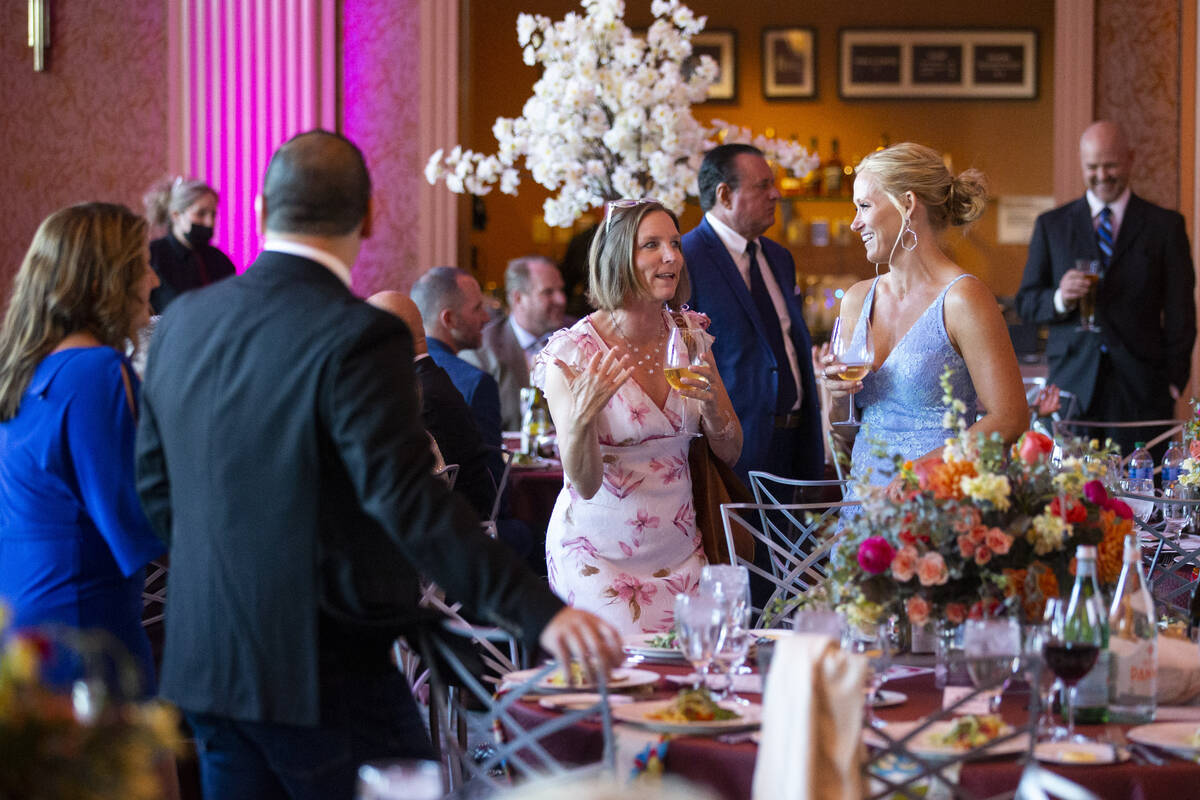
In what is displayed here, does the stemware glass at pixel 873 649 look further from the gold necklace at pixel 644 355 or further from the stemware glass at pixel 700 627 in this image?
the gold necklace at pixel 644 355

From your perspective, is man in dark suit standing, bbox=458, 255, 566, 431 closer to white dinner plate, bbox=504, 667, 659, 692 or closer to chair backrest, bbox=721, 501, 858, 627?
chair backrest, bbox=721, 501, 858, 627

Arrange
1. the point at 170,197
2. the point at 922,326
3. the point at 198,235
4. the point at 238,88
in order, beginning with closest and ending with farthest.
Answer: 1. the point at 922,326
2. the point at 198,235
3. the point at 170,197
4. the point at 238,88

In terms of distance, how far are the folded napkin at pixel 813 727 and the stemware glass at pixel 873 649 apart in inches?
13.9

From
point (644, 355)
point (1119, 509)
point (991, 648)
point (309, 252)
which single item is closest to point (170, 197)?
point (644, 355)

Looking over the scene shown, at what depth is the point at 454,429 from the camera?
452 cm

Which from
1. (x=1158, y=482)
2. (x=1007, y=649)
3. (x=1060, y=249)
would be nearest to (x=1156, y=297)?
(x=1060, y=249)

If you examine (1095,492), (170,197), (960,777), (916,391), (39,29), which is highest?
(39,29)

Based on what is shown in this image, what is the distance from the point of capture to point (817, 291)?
8945mm

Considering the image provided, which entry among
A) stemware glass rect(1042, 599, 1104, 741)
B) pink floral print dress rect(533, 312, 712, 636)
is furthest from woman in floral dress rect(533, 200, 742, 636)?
stemware glass rect(1042, 599, 1104, 741)

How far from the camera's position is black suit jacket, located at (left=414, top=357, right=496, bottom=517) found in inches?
176

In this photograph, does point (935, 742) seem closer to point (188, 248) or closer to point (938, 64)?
point (188, 248)

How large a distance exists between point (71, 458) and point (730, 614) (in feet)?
4.09

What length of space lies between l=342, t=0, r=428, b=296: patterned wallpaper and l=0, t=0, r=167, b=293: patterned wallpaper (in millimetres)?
985

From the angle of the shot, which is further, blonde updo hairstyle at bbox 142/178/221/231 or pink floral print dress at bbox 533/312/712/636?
blonde updo hairstyle at bbox 142/178/221/231
